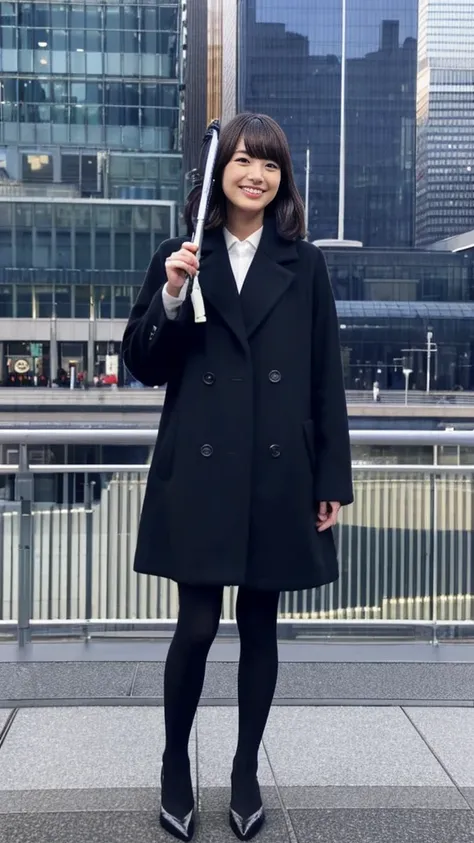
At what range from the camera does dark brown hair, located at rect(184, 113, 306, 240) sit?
7.97ft

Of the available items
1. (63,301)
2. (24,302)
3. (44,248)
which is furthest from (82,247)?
(24,302)

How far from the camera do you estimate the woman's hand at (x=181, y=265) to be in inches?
89.3

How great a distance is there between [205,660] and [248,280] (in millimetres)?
900

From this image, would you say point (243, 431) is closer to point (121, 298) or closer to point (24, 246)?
point (121, 298)

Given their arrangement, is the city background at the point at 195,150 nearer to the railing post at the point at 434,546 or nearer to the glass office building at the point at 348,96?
the glass office building at the point at 348,96

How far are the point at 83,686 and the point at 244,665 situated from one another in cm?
132

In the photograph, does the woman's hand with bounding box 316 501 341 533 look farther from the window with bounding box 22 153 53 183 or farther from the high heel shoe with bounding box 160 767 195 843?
the window with bounding box 22 153 53 183

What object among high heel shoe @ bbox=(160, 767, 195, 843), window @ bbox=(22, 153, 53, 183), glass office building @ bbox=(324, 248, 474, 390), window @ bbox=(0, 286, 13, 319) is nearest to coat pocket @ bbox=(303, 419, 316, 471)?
high heel shoe @ bbox=(160, 767, 195, 843)

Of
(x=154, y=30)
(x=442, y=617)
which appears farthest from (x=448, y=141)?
(x=442, y=617)

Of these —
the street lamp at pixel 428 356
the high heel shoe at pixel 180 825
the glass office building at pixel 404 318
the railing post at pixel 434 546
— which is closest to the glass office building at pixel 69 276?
the glass office building at pixel 404 318

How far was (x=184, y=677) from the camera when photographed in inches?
96.4

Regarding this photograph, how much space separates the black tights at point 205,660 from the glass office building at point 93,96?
68.3 metres

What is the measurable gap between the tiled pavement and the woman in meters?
0.20

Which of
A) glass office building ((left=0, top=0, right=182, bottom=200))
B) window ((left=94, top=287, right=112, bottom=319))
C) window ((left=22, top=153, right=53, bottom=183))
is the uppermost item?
glass office building ((left=0, top=0, right=182, bottom=200))
